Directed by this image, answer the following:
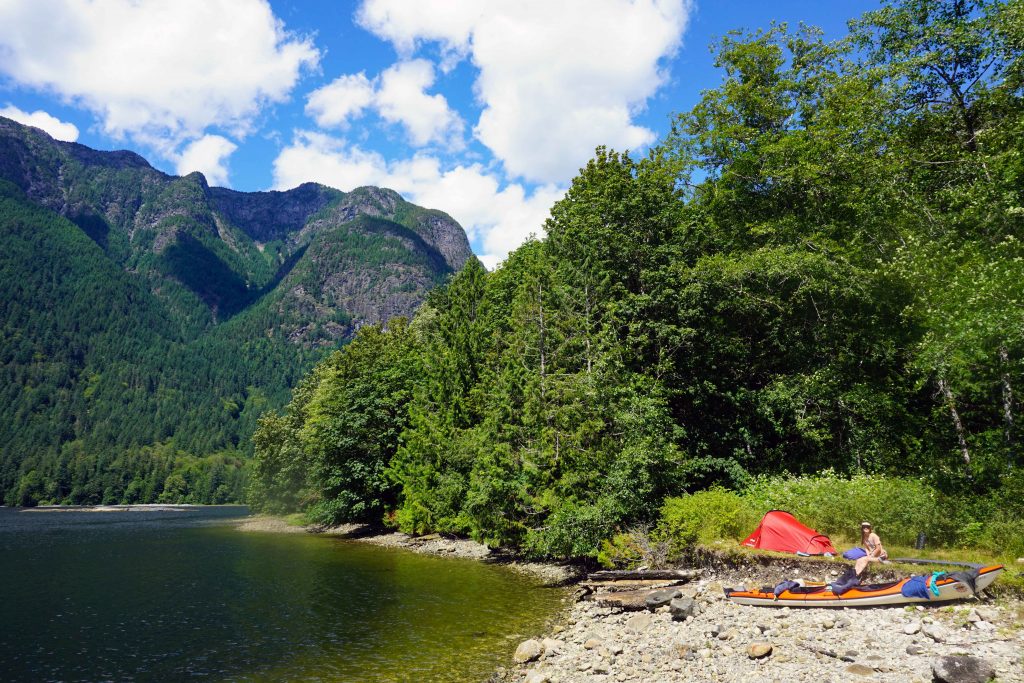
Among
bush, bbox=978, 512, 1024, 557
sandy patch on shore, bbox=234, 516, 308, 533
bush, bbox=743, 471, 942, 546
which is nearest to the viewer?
bush, bbox=978, 512, 1024, 557

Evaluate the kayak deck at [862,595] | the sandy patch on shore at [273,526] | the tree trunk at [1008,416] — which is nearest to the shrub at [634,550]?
the kayak deck at [862,595]

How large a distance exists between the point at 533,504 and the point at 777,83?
99.0 ft

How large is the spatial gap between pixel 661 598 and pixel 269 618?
15138mm

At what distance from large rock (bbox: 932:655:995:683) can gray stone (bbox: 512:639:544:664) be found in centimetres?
949

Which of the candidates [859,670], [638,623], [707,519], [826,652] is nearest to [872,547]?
[826,652]

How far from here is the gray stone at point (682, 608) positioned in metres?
17.4

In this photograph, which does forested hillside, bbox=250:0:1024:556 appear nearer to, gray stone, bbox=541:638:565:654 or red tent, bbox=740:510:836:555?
red tent, bbox=740:510:836:555

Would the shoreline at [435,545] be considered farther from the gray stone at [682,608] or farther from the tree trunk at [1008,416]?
the tree trunk at [1008,416]

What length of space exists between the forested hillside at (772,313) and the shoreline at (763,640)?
20.1 ft

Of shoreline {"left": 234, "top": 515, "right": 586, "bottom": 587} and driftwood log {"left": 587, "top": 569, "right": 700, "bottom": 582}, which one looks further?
shoreline {"left": 234, "top": 515, "right": 586, "bottom": 587}

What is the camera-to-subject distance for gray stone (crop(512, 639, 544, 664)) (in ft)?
52.4

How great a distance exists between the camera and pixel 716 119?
37250 millimetres

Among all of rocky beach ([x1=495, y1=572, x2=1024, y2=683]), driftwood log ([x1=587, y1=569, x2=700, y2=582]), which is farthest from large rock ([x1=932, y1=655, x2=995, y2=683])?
driftwood log ([x1=587, y1=569, x2=700, y2=582])

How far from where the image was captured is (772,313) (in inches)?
1278
